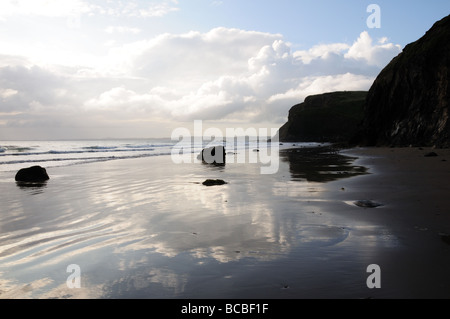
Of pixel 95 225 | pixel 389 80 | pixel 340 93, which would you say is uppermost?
pixel 340 93

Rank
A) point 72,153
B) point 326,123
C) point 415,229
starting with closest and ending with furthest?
point 415,229 → point 72,153 → point 326,123

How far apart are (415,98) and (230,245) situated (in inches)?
1502

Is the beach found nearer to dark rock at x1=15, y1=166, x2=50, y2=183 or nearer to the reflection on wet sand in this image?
the reflection on wet sand

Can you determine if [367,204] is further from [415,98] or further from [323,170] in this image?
[415,98]

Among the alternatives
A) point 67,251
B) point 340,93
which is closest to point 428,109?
point 67,251

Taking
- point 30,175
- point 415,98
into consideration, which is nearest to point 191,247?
point 30,175

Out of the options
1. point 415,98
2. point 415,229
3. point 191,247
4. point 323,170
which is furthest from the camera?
point 415,98

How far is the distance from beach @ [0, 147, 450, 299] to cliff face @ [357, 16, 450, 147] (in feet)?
81.4

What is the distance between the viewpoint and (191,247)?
4879mm

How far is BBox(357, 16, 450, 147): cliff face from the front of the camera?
29759mm

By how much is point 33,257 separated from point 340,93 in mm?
159124

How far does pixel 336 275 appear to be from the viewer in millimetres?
3645

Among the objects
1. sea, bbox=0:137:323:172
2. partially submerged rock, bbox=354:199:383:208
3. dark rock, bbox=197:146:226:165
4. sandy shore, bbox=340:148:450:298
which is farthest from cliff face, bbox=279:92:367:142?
partially submerged rock, bbox=354:199:383:208
